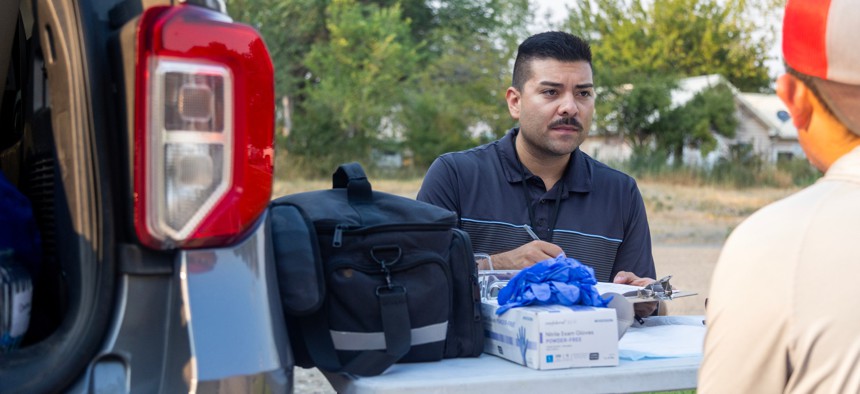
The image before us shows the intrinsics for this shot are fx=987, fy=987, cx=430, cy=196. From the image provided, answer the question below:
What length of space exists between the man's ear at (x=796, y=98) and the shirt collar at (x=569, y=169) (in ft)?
7.28

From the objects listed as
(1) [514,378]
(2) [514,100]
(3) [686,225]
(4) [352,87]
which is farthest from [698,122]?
(1) [514,378]

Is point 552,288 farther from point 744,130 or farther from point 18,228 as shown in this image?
point 744,130

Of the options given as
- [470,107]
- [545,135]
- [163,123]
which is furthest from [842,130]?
[470,107]

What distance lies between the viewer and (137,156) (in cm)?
165

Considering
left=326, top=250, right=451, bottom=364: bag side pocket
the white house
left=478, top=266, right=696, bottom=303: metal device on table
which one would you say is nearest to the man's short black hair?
left=478, top=266, right=696, bottom=303: metal device on table

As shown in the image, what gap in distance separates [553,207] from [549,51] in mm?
629

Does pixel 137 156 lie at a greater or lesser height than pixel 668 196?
greater

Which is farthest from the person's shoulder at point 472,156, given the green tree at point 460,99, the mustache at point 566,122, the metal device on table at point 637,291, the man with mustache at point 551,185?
the green tree at point 460,99

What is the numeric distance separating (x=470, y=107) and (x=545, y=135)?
29.1 metres

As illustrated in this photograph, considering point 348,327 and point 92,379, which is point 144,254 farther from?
point 348,327

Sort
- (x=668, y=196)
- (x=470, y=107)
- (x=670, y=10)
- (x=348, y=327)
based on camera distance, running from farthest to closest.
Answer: (x=670, y=10) → (x=470, y=107) → (x=668, y=196) → (x=348, y=327)

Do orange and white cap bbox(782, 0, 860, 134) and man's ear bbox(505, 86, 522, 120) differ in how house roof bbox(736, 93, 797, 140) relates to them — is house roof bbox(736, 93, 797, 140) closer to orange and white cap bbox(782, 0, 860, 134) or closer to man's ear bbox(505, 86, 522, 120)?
man's ear bbox(505, 86, 522, 120)

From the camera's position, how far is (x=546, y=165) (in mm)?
3750

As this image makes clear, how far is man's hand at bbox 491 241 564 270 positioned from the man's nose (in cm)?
78
